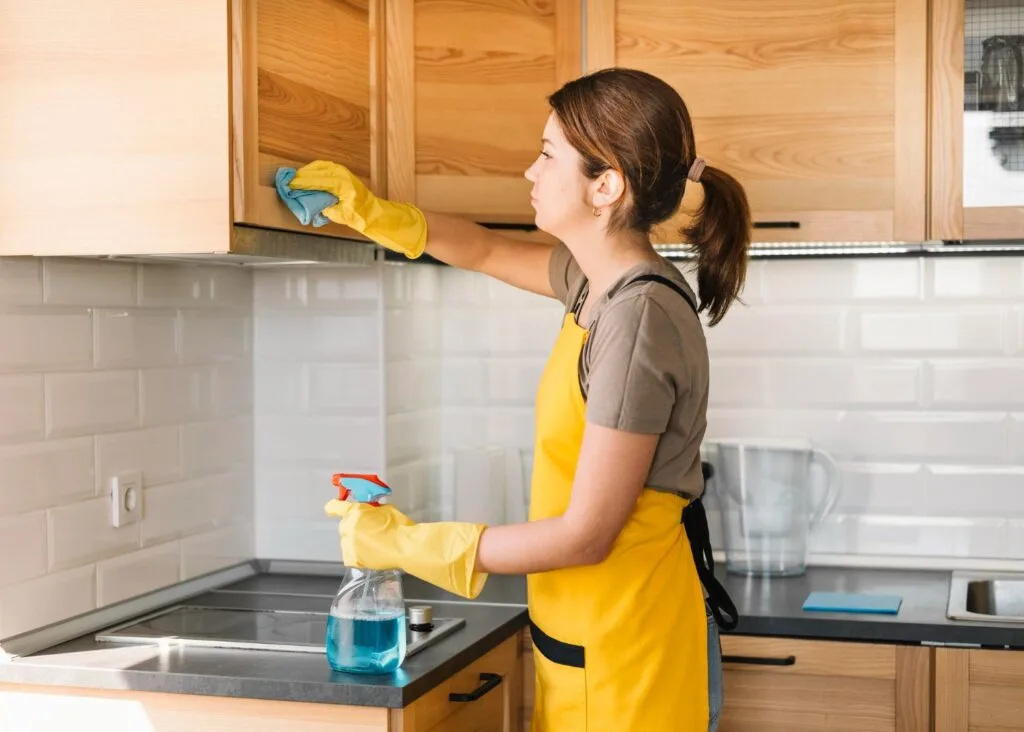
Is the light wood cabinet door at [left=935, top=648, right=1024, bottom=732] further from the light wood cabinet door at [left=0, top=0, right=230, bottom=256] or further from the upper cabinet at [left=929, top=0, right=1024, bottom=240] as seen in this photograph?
the light wood cabinet door at [left=0, top=0, right=230, bottom=256]

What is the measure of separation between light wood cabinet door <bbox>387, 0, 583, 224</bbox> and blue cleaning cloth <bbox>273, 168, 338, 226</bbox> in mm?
414

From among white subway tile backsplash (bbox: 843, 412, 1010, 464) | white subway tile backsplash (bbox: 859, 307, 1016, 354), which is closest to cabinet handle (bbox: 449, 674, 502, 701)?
white subway tile backsplash (bbox: 843, 412, 1010, 464)

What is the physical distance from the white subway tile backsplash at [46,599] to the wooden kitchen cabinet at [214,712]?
0.10 m

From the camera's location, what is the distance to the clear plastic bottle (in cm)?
182

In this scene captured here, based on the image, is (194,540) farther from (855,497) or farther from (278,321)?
(855,497)

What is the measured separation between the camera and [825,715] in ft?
7.48

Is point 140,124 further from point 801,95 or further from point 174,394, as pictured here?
point 801,95

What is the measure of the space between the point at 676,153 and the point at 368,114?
0.73 metres

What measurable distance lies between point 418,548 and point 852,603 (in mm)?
986

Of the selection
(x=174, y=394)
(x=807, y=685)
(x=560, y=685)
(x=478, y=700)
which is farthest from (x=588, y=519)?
(x=174, y=394)

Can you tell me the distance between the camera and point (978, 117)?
7.81ft

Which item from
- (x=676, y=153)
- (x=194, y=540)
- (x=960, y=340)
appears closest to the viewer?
(x=676, y=153)

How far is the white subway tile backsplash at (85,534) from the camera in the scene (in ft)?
6.75

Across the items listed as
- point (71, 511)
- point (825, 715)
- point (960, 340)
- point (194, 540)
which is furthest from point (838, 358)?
point (71, 511)
